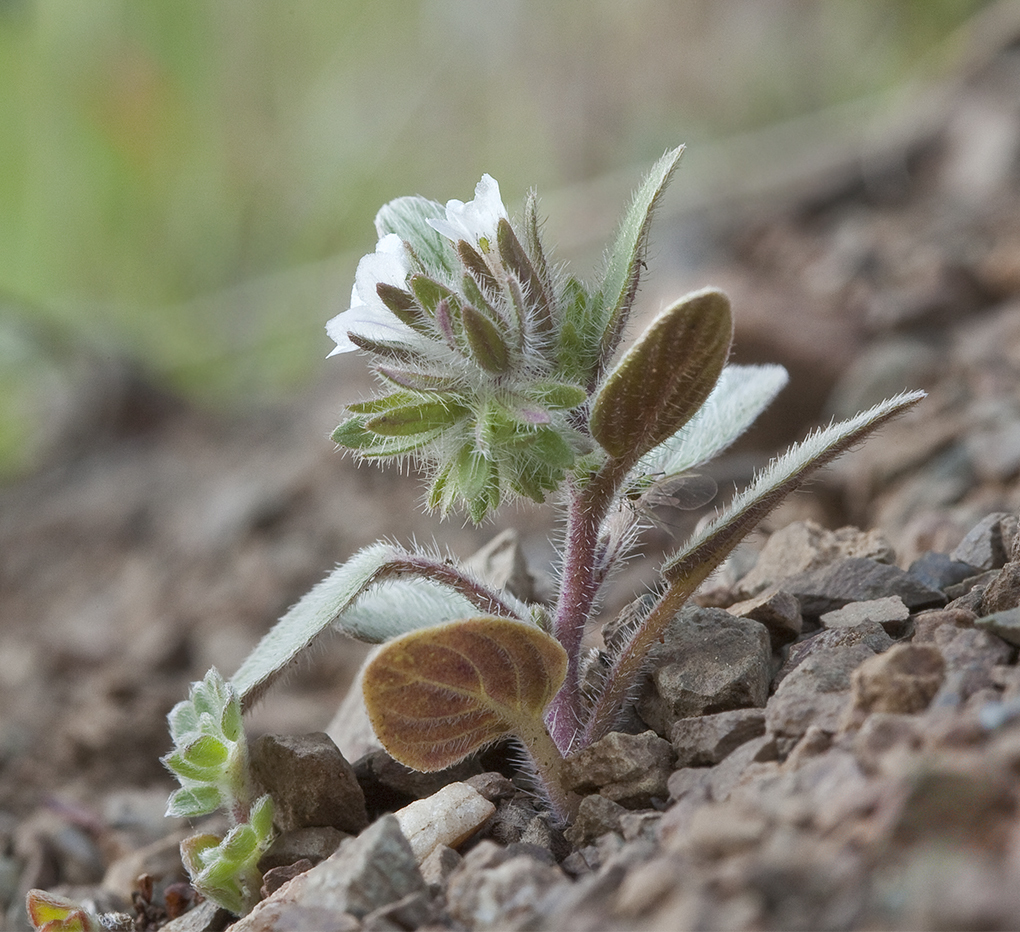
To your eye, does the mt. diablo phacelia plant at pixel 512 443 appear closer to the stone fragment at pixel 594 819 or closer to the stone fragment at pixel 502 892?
the stone fragment at pixel 594 819

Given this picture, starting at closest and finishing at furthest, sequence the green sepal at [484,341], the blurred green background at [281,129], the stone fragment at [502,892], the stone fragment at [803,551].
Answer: the stone fragment at [502,892] → the green sepal at [484,341] → the stone fragment at [803,551] → the blurred green background at [281,129]

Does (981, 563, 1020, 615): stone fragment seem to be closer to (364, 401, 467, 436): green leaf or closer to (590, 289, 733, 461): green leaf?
(590, 289, 733, 461): green leaf

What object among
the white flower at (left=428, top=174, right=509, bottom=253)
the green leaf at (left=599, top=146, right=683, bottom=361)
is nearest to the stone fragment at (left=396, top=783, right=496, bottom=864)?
the green leaf at (left=599, top=146, right=683, bottom=361)

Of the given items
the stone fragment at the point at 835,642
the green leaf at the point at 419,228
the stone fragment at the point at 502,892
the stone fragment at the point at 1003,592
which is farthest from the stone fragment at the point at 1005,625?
the green leaf at the point at 419,228

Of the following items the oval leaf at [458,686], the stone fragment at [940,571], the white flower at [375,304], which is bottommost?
the stone fragment at [940,571]

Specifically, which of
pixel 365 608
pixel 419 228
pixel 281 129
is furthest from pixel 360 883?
pixel 281 129

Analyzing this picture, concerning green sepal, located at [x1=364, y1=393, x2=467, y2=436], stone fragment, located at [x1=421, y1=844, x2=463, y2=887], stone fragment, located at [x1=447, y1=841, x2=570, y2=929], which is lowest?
stone fragment, located at [x1=447, y1=841, x2=570, y2=929]
